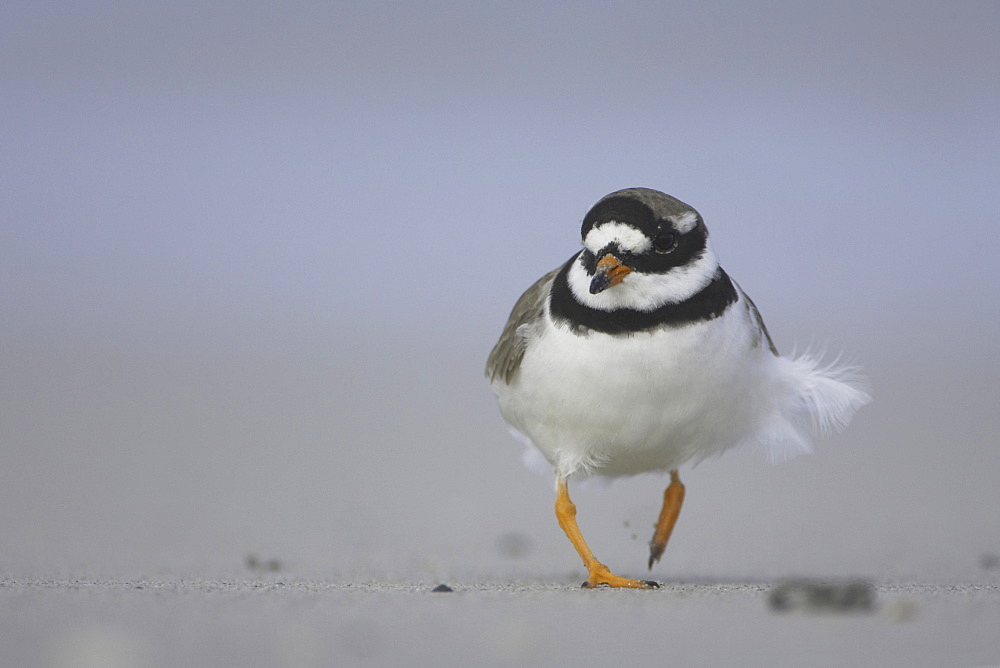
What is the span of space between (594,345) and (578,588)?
98 centimetres

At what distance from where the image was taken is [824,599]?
3.93m

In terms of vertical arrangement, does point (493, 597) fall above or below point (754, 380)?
below

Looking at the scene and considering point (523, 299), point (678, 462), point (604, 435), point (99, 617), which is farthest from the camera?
point (523, 299)

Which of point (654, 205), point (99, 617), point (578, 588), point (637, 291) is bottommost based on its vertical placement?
point (578, 588)

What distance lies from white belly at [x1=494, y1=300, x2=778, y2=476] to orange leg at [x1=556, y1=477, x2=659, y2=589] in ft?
0.44

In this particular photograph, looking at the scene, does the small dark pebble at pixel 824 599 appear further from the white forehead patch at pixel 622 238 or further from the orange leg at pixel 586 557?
the white forehead patch at pixel 622 238

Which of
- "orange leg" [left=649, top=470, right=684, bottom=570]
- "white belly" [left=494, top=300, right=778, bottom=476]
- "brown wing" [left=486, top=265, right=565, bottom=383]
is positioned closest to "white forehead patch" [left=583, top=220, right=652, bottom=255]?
"white belly" [left=494, top=300, right=778, bottom=476]

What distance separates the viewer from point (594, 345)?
456 cm

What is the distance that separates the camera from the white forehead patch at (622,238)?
4.39 m

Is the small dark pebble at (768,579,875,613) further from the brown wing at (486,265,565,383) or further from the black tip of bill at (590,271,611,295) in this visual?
the brown wing at (486,265,565,383)

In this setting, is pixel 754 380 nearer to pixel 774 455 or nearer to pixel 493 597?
pixel 774 455

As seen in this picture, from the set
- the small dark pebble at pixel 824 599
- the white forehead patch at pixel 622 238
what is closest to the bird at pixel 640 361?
the white forehead patch at pixel 622 238

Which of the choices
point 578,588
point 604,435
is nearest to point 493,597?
point 578,588

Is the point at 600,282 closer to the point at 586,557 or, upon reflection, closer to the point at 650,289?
the point at 650,289
